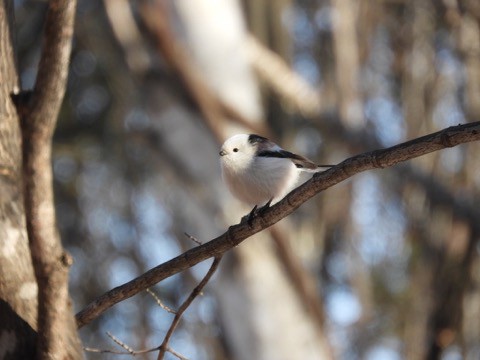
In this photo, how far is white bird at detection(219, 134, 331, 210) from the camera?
247 centimetres

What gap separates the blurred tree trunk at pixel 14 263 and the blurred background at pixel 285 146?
9.19ft

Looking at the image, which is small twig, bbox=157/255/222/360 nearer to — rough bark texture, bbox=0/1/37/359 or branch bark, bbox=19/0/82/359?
branch bark, bbox=19/0/82/359

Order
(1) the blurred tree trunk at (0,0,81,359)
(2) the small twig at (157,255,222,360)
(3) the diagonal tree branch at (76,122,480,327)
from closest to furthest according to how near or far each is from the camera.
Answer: (3) the diagonal tree branch at (76,122,480,327) < (1) the blurred tree trunk at (0,0,81,359) < (2) the small twig at (157,255,222,360)

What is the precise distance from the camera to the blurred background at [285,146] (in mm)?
5234

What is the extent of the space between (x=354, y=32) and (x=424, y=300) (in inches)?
85.9

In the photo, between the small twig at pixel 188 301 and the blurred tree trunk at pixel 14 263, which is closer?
the blurred tree trunk at pixel 14 263

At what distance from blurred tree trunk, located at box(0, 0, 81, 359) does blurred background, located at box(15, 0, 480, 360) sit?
2802mm

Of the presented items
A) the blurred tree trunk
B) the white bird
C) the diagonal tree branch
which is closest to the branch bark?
the blurred tree trunk

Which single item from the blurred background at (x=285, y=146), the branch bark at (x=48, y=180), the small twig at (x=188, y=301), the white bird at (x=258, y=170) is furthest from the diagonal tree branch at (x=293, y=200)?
the blurred background at (x=285, y=146)

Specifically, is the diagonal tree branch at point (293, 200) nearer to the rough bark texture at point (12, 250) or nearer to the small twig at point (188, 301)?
the small twig at point (188, 301)

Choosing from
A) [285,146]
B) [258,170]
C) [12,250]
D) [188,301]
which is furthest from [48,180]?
[285,146]

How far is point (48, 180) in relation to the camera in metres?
2.18

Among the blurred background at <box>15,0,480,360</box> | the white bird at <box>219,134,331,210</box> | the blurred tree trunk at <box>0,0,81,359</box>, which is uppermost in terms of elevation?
the blurred background at <box>15,0,480,360</box>

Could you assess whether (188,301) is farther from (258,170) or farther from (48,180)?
(258,170)
